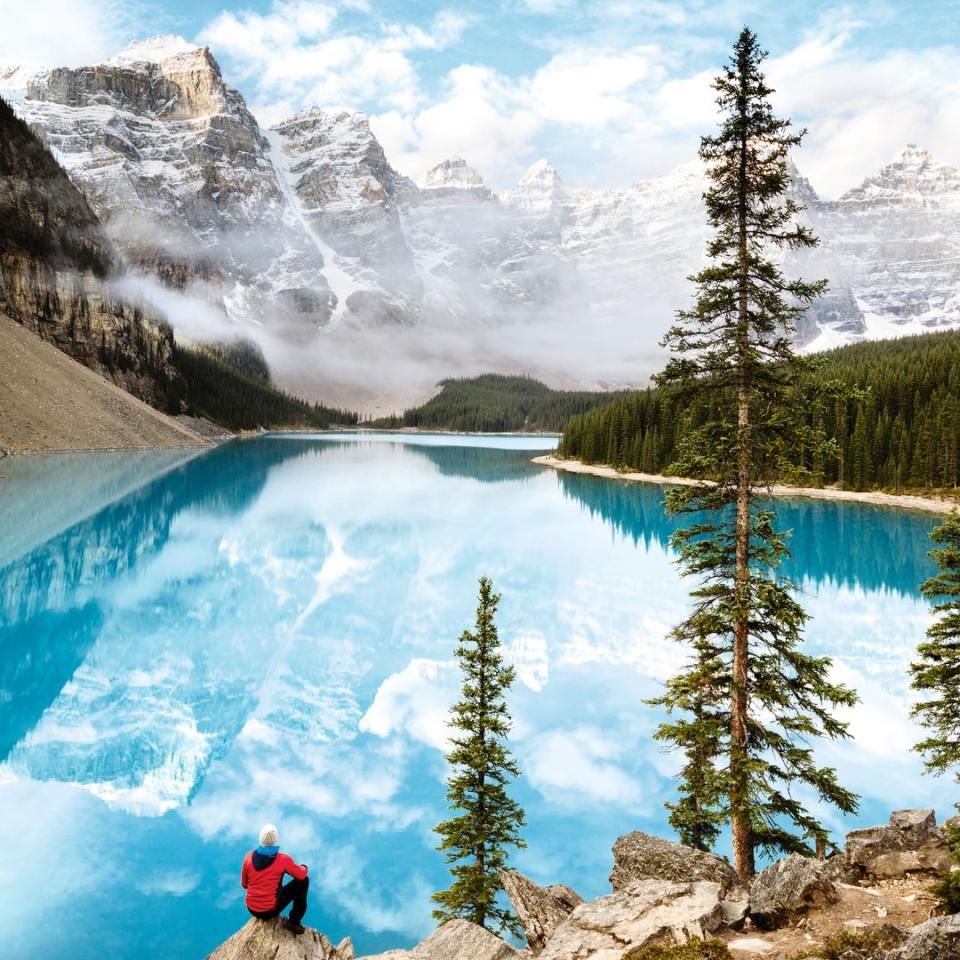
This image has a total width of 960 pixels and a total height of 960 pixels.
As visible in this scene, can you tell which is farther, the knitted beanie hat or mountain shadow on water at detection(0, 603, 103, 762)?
mountain shadow on water at detection(0, 603, 103, 762)

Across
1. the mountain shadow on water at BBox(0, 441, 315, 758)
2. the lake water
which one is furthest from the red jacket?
the mountain shadow on water at BBox(0, 441, 315, 758)

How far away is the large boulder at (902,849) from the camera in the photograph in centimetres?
1070

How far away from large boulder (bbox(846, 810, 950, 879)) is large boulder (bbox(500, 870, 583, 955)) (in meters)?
4.61

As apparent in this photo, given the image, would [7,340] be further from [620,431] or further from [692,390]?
[692,390]

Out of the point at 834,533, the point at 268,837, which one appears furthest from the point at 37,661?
the point at 834,533

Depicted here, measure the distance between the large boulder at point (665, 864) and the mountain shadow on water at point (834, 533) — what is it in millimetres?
21163

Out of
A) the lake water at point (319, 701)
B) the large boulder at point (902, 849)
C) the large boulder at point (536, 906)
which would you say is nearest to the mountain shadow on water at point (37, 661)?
the lake water at point (319, 701)

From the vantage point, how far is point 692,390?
13.6 metres

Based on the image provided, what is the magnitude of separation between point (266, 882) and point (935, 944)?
24.4 feet

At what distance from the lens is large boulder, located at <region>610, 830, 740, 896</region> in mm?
10938

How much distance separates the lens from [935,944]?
638 cm

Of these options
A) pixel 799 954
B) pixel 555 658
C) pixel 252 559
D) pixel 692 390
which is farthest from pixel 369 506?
pixel 799 954

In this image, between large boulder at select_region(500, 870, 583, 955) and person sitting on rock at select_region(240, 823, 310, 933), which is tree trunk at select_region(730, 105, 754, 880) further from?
person sitting on rock at select_region(240, 823, 310, 933)

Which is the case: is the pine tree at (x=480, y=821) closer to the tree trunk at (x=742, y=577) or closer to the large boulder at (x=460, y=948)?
the large boulder at (x=460, y=948)
